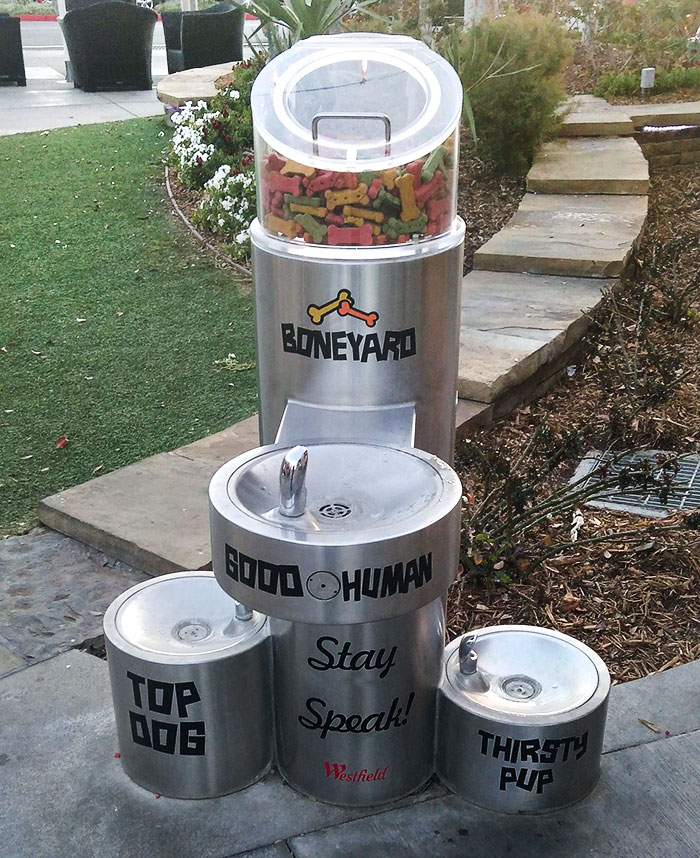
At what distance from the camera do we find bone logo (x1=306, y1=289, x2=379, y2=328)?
2.23 metres

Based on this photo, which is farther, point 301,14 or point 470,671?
point 301,14

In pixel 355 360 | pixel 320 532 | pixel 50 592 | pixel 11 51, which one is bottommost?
pixel 11 51

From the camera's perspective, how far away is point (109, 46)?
14.3 metres

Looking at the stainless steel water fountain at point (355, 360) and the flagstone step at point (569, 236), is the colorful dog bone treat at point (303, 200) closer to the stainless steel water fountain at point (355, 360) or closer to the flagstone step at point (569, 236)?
the stainless steel water fountain at point (355, 360)

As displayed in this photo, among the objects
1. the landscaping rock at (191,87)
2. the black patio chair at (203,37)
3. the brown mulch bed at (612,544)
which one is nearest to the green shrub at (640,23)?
the landscaping rock at (191,87)

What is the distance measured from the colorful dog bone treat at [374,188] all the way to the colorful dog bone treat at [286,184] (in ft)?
0.55

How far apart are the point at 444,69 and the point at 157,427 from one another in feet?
8.00

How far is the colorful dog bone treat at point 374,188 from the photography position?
88.4 inches

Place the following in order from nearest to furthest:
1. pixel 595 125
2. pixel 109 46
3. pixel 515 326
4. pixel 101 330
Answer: pixel 515 326 < pixel 101 330 < pixel 595 125 < pixel 109 46

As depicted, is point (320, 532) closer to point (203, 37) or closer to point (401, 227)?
point (401, 227)

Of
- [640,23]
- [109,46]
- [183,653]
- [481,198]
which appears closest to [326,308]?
[183,653]

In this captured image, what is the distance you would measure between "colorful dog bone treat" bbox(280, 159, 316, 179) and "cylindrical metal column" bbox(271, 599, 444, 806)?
103 cm

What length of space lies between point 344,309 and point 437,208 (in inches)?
13.7

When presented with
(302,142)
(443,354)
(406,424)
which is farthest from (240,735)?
(302,142)
